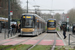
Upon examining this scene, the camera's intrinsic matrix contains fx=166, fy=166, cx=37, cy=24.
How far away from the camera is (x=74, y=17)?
5559cm

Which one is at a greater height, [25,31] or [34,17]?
[34,17]

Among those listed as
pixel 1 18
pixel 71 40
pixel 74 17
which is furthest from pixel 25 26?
pixel 74 17

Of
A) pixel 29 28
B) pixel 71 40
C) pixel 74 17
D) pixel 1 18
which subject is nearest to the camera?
pixel 71 40

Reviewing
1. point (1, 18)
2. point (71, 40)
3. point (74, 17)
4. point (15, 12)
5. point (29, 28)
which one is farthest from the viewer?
point (74, 17)

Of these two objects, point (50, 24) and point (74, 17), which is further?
point (74, 17)

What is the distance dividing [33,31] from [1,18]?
30.4ft

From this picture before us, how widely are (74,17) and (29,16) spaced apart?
3550 cm

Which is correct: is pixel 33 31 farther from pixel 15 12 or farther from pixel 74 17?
pixel 74 17

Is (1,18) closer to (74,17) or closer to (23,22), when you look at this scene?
(23,22)

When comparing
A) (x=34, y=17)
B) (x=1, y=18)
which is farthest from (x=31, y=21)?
(x=1, y=18)

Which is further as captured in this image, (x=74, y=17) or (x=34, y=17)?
(x=74, y=17)

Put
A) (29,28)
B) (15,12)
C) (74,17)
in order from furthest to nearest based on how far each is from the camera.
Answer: (74,17) → (15,12) → (29,28)

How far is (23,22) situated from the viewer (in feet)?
74.4

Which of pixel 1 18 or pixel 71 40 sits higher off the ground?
pixel 1 18
